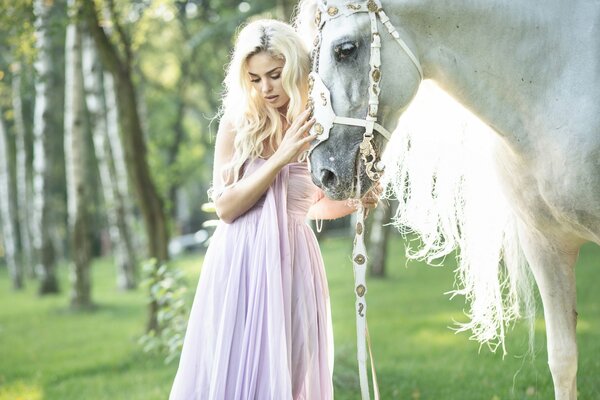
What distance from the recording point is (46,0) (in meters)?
8.88

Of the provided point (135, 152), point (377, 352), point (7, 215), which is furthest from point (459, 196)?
point (7, 215)

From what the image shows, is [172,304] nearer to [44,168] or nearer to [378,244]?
[378,244]

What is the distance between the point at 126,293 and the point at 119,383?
8634mm

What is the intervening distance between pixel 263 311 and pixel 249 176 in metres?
0.56

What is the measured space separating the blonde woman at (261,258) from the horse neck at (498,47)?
0.56m

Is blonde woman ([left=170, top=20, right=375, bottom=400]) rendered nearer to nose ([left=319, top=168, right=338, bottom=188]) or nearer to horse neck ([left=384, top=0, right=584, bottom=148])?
nose ([left=319, top=168, right=338, bottom=188])

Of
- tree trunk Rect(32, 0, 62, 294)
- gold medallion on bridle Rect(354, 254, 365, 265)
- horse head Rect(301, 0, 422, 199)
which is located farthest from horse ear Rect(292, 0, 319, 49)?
tree trunk Rect(32, 0, 62, 294)

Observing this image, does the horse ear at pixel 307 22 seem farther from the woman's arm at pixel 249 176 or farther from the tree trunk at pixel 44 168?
the tree trunk at pixel 44 168

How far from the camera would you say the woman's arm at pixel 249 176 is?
296 centimetres

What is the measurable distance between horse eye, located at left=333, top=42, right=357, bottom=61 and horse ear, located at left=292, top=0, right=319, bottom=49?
279 mm

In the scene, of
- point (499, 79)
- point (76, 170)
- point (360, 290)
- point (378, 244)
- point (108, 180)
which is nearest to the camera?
point (499, 79)

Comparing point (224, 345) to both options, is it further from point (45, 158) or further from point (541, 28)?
point (45, 158)

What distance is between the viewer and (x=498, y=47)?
2.85m

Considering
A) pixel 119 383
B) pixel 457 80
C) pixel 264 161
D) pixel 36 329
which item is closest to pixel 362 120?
pixel 457 80
